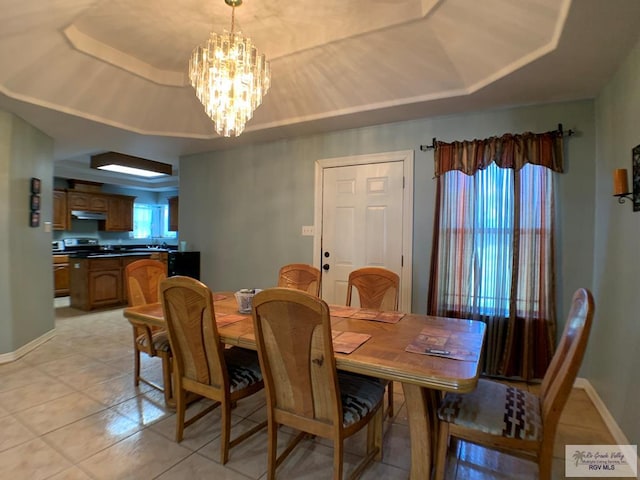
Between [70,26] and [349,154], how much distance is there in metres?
2.56

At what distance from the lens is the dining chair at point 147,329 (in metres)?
2.37

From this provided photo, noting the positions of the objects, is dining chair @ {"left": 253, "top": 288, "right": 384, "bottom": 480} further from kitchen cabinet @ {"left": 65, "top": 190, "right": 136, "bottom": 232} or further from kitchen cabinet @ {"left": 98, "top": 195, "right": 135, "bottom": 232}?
kitchen cabinet @ {"left": 98, "top": 195, "right": 135, "bottom": 232}

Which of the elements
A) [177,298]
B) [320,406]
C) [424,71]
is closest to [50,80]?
[177,298]

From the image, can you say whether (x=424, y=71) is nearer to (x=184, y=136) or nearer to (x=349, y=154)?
(x=349, y=154)

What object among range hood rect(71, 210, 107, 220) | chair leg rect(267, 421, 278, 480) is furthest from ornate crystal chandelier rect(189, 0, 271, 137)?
range hood rect(71, 210, 107, 220)

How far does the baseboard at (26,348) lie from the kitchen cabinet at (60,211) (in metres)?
3.11

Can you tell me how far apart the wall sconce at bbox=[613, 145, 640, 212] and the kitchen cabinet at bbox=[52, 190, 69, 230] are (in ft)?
26.1

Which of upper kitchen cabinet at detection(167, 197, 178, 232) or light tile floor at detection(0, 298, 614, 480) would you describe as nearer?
light tile floor at detection(0, 298, 614, 480)

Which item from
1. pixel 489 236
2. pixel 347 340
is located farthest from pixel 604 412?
pixel 347 340

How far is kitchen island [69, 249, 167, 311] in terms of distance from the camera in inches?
205

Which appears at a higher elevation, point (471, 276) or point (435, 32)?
point (435, 32)

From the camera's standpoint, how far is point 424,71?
266cm

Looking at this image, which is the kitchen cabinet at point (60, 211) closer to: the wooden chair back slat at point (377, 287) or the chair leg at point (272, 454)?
the wooden chair back slat at point (377, 287)

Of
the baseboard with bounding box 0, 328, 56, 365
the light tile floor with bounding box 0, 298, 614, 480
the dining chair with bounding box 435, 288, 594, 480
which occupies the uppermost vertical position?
the dining chair with bounding box 435, 288, 594, 480
